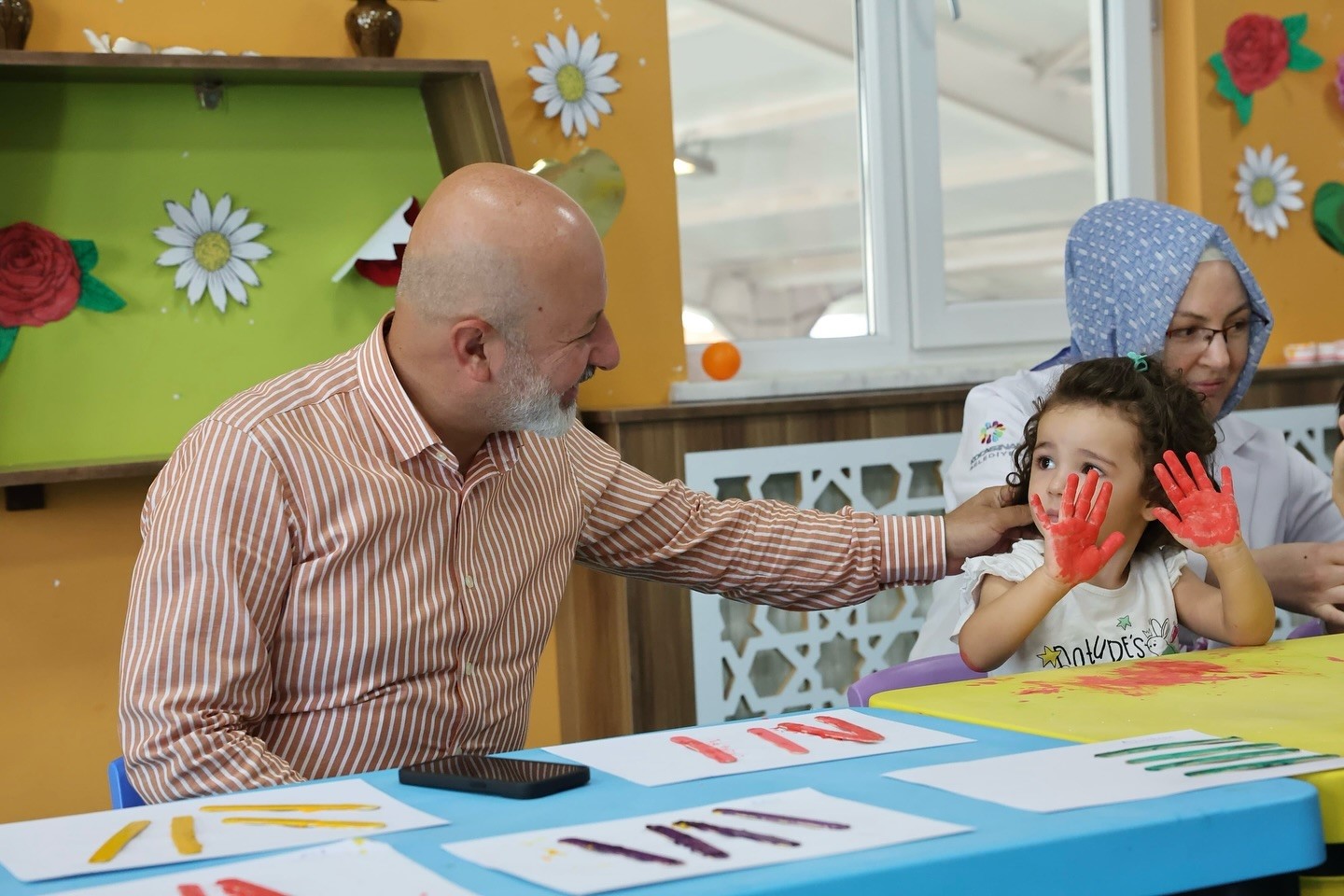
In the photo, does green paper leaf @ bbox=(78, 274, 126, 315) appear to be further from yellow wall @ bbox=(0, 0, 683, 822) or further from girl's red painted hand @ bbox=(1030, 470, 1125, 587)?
girl's red painted hand @ bbox=(1030, 470, 1125, 587)

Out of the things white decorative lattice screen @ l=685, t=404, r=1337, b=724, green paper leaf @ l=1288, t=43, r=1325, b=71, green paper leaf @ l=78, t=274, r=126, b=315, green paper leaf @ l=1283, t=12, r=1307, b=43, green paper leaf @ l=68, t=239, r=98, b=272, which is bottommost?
white decorative lattice screen @ l=685, t=404, r=1337, b=724

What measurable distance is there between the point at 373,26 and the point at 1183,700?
1915 millimetres

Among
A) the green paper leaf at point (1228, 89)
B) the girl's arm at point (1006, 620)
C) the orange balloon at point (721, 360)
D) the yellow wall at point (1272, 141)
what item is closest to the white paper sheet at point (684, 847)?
the girl's arm at point (1006, 620)

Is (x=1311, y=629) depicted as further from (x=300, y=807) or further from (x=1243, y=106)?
(x=1243, y=106)

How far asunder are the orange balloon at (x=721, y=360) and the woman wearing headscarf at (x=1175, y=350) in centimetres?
80

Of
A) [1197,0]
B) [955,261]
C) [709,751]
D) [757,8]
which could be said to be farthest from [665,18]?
[709,751]

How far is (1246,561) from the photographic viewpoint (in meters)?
1.78

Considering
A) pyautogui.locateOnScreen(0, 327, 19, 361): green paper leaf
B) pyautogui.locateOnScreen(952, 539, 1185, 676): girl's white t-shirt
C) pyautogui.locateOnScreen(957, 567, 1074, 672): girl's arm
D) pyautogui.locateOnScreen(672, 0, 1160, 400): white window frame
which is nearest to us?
pyautogui.locateOnScreen(957, 567, 1074, 672): girl's arm

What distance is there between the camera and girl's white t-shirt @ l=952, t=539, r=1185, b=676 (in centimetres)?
191

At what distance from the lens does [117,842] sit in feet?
3.39

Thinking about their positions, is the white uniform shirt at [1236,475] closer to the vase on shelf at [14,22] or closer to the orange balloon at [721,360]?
the orange balloon at [721,360]

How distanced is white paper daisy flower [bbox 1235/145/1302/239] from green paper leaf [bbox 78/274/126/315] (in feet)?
8.63

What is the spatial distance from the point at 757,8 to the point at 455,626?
1.99 m

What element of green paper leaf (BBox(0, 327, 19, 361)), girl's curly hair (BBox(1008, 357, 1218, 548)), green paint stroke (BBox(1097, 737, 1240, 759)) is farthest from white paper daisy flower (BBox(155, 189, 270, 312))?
green paint stroke (BBox(1097, 737, 1240, 759))
